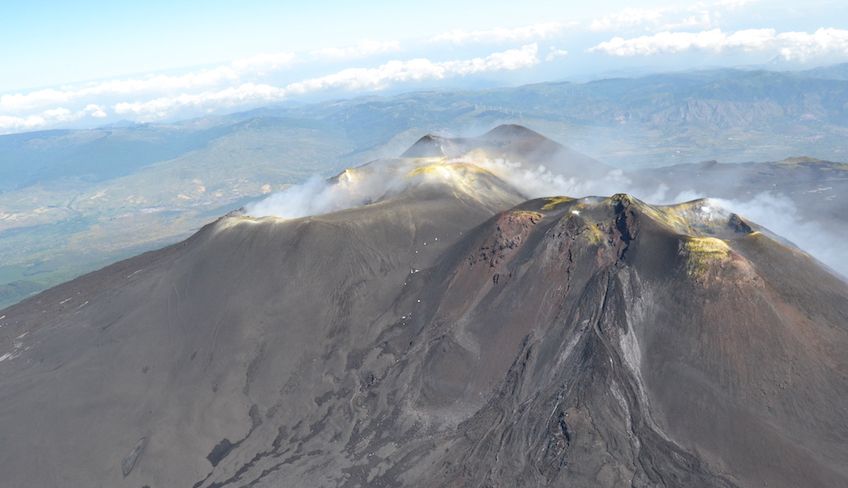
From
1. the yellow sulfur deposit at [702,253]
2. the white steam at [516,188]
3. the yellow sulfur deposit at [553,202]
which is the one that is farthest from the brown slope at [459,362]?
the white steam at [516,188]

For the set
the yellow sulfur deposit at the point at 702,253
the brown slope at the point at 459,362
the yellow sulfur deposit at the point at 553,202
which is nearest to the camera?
the brown slope at the point at 459,362

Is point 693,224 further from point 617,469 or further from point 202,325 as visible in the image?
point 202,325

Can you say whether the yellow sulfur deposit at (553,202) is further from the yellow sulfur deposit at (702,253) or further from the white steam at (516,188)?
the white steam at (516,188)

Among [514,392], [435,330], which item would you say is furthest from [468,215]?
[514,392]

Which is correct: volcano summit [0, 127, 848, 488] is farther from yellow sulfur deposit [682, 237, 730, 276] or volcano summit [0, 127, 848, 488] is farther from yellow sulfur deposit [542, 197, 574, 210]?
yellow sulfur deposit [542, 197, 574, 210]

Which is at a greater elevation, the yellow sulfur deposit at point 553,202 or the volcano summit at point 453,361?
the yellow sulfur deposit at point 553,202

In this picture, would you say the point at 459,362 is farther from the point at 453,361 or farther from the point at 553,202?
the point at 553,202

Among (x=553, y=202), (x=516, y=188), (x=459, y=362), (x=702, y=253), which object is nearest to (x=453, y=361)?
(x=459, y=362)

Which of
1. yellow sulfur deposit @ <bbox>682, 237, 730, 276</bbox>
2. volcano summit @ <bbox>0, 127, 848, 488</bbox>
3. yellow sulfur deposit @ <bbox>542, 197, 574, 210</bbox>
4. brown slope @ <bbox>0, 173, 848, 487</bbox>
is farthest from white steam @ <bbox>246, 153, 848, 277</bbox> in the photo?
yellow sulfur deposit @ <bbox>682, 237, 730, 276</bbox>
